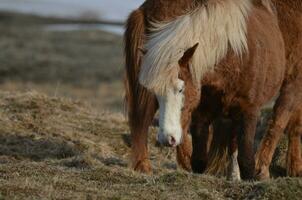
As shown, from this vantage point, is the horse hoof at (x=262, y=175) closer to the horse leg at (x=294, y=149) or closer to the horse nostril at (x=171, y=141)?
the horse leg at (x=294, y=149)

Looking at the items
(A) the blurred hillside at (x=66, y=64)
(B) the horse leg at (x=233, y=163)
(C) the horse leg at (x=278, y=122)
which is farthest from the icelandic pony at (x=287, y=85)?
(A) the blurred hillside at (x=66, y=64)

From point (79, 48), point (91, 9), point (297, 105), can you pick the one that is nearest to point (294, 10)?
point (297, 105)

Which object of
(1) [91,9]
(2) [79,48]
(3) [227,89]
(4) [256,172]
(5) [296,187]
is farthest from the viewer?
(1) [91,9]

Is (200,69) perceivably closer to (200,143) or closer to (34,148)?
(200,143)

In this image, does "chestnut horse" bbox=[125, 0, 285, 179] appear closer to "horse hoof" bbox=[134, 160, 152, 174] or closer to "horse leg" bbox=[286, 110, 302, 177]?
"horse hoof" bbox=[134, 160, 152, 174]

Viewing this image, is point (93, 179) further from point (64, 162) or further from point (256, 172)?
point (256, 172)

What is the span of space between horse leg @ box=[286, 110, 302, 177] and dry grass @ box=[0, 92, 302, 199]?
59.6 inches

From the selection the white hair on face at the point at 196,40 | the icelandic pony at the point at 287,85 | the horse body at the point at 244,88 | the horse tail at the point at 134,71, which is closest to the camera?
the white hair on face at the point at 196,40

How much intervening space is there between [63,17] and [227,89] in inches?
1754

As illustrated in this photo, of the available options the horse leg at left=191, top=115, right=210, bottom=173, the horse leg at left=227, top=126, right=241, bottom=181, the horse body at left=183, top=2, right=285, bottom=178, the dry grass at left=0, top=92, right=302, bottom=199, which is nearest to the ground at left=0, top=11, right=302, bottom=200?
the dry grass at left=0, top=92, right=302, bottom=199

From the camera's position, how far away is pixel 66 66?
26.8 metres

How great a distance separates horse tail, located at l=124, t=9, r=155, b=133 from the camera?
898 cm

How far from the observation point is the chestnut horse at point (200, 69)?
8.06 metres

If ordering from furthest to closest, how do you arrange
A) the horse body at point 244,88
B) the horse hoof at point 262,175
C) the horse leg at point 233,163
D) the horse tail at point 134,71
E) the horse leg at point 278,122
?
the horse leg at point 278,122, the horse leg at point 233,163, the horse hoof at point 262,175, the horse tail at point 134,71, the horse body at point 244,88
